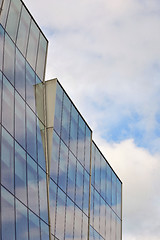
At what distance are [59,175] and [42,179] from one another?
3050 mm

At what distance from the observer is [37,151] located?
2798cm

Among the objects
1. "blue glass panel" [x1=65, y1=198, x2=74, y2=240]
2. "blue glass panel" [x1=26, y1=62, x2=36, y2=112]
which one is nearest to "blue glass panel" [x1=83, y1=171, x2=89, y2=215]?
"blue glass panel" [x1=65, y1=198, x2=74, y2=240]

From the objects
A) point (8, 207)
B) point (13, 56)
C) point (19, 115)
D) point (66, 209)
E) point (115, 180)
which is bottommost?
point (8, 207)

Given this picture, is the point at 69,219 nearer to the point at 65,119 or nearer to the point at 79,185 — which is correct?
the point at 79,185

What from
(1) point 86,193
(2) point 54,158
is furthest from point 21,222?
(1) point 86,193

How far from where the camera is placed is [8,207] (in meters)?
22.6

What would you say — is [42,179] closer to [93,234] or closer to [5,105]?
[5,105]

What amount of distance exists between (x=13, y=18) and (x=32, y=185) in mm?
9382

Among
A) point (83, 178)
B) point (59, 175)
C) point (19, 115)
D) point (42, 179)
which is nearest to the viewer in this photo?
point (19, 115)

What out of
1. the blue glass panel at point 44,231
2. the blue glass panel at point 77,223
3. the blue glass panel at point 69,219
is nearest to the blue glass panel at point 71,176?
the blue glass panel at point 69,219

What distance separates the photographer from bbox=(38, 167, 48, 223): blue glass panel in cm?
2725

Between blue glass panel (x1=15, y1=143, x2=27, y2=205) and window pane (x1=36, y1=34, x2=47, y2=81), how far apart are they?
682 cm

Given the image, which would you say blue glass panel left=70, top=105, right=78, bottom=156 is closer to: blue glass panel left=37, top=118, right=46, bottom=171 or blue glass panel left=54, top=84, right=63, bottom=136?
blue glass panel left=54, top=84, right=63, bottom=136

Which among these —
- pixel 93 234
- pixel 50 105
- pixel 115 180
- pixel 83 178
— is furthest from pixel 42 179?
pixel 115 180
